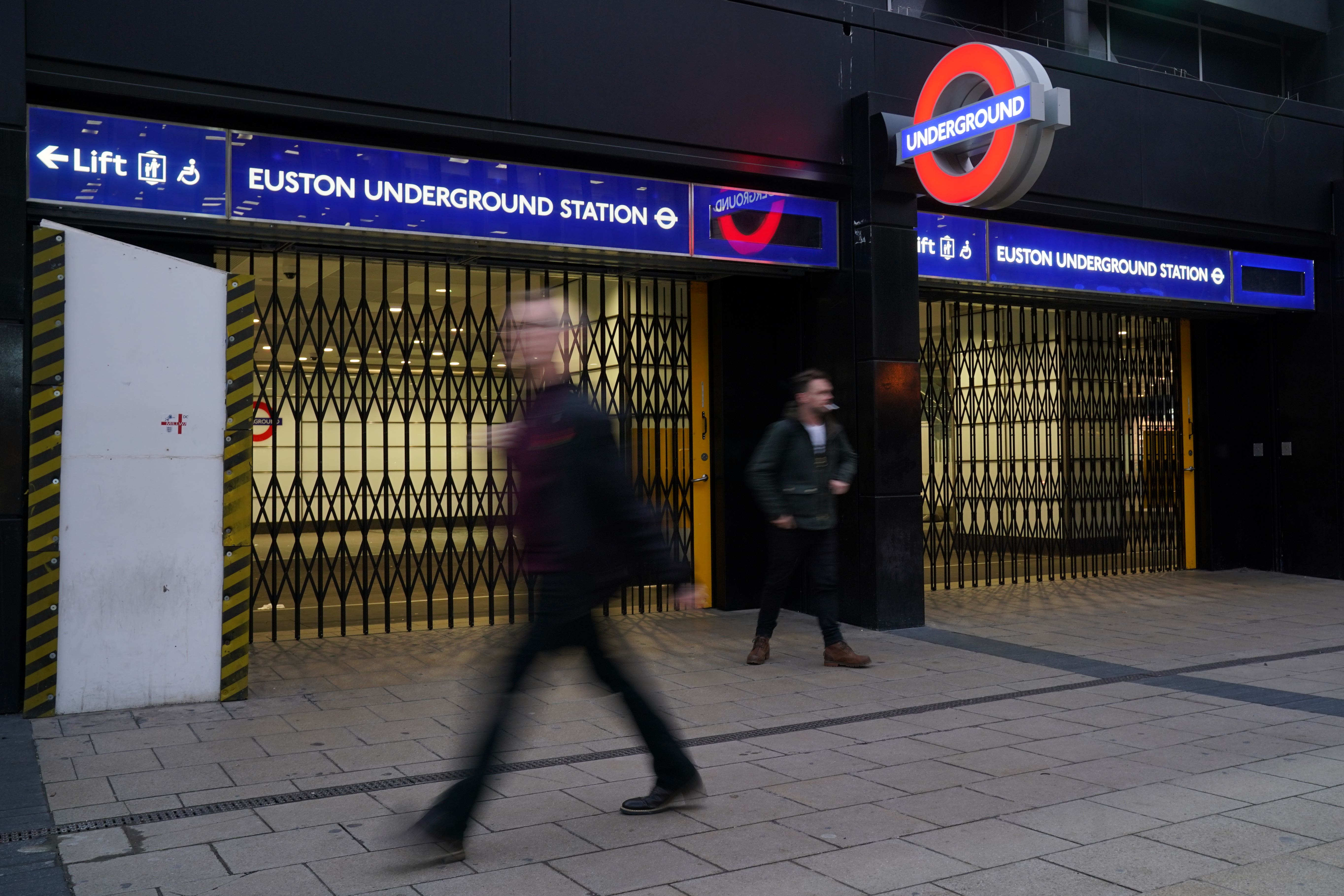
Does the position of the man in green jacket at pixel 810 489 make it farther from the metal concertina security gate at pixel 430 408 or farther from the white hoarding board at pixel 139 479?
the white hoarding board at pixel 139 479

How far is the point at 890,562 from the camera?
8.97 m

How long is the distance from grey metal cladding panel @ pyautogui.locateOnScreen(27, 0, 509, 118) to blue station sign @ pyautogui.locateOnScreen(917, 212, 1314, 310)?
391 centimetres

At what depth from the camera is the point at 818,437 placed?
7348mm

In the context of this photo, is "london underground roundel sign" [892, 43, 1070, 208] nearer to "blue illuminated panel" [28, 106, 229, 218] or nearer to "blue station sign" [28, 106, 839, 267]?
"blue station sign" [28, 106, 839, 267]

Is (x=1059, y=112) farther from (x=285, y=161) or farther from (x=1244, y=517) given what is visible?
(x=1244, y=517)

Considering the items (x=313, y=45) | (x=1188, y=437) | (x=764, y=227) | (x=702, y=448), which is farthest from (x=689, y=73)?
(x=1188, y=437)

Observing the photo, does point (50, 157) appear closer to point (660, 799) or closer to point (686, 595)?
point (686, 595)

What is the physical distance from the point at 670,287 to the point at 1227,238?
19.9ft

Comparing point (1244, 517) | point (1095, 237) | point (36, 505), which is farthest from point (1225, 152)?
point (36, 505)

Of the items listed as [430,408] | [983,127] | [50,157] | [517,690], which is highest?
[983,127]

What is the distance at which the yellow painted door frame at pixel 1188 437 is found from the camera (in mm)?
13266

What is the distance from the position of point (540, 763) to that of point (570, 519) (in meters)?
1.68

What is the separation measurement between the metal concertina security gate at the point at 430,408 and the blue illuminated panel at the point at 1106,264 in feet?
9.75

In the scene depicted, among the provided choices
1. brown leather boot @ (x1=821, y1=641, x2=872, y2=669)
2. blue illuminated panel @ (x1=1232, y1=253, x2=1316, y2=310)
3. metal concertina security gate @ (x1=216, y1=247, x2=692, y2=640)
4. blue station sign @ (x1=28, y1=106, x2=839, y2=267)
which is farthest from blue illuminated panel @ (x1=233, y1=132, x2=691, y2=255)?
blue illuminated panel @ (x1=1232, y1=253, x2=1316, y2=310)
